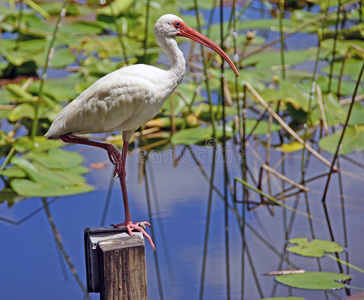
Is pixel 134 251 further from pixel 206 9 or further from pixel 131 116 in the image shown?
pixel 206 9

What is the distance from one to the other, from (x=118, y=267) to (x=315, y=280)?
1.38 m

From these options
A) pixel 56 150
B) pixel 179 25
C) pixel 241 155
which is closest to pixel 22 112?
pixel 56 150

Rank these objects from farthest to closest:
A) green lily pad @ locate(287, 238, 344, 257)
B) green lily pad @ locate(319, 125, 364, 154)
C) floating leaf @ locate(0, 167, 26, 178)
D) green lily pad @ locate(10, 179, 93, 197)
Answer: green lily pad @ locate(319, 125, 364, 154) < floating leaf @ locate(0, 167, 26, 178) < green lily pad @ locate(10, 179, 93, 197) < green lily pad @ locate(287, 238, 344, 257)

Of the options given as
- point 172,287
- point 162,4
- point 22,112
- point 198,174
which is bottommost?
point 172,287

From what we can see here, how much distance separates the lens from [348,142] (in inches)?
184

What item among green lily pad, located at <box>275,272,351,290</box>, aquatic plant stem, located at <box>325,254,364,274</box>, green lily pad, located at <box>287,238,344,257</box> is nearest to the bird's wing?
green lily pad, located at <box>275,272,351,290</box>

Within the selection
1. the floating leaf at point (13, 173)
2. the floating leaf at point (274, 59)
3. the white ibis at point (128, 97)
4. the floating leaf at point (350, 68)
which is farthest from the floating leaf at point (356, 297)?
the floating leaf at point (274, 59)

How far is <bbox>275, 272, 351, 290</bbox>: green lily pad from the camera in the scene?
3.29 metres

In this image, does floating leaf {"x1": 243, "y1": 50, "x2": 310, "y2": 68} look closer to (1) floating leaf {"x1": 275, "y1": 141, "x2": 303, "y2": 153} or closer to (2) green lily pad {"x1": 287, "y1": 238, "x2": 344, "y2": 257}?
(1) floating leaf {"x1": 275, "y1": 141, "x2": 303, "y2": 153}

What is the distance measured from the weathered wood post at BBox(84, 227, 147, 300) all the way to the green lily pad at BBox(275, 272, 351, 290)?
1205 mm

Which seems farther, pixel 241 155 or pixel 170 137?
pixel 170 137

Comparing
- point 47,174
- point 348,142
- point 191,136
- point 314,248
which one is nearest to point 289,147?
point 348,142

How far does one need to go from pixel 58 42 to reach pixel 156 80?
12.1 feet

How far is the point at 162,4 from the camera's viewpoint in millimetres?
7141
